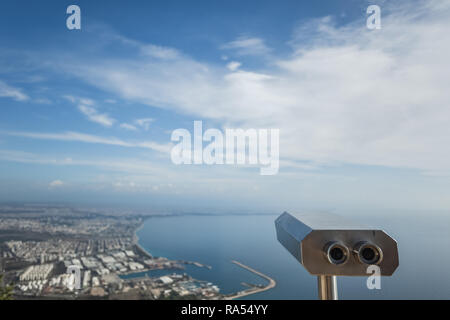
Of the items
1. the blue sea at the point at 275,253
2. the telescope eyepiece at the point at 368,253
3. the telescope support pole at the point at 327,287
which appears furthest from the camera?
the blue sea at the point at 275,253

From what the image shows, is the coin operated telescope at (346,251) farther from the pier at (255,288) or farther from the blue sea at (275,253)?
the pier at (255,288)

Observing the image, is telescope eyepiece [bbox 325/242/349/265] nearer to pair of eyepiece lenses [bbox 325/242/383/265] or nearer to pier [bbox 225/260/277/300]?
pair of eyepiece lenses [bbox 325/242/383/265]

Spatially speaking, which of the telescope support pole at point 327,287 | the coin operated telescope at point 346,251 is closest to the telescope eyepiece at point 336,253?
the coin operated telescope at point 346,251

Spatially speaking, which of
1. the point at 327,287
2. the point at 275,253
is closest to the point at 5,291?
the point at 327,287

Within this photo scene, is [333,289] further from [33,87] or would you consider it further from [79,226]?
[33,87]

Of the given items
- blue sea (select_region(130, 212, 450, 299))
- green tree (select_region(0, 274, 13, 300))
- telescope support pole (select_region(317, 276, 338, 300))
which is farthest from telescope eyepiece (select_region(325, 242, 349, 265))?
green tree (select_region(0, 274, 13, 300))

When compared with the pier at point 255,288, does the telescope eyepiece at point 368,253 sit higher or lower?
higher
